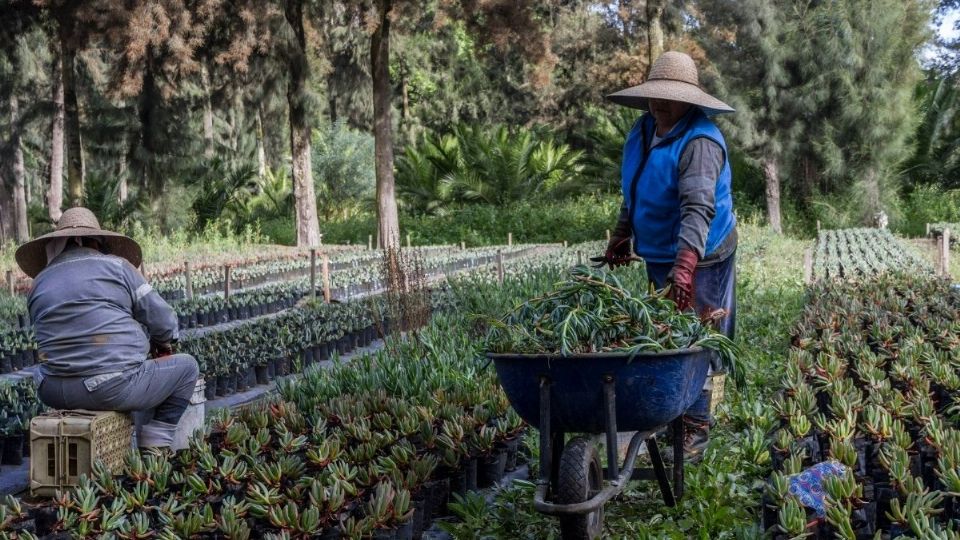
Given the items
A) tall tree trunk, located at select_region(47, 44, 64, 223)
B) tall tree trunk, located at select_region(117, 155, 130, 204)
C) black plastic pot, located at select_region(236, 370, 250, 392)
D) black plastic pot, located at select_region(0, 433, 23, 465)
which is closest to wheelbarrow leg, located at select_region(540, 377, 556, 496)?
black plastic pot, located at select_region(0, 433, 23, 465)

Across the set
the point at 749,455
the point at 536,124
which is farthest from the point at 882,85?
the point at 749,455

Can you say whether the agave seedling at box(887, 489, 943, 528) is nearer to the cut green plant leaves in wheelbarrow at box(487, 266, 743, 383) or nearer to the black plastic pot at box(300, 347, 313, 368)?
the cut green plant leaves in wheelbarrow at box(487, 266, 743, 383)

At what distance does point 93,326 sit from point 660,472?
8.29 ft

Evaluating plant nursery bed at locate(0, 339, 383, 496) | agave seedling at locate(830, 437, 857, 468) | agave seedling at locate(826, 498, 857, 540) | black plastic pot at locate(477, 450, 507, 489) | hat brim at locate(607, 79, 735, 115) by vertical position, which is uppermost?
hat brim at locate(607, 79, 735, 115)

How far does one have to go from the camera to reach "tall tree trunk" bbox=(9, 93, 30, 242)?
28.3 metres

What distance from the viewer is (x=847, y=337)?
640 cm

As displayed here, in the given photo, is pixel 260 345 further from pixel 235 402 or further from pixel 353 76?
pixel 353 76

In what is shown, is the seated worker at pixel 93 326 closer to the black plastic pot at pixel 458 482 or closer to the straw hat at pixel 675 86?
the black plastic pot at pixel 458 482

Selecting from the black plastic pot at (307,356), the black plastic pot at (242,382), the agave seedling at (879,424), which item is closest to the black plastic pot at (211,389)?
the black plastic pot at (242,382)

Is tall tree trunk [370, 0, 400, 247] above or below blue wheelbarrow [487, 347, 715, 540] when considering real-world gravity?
above

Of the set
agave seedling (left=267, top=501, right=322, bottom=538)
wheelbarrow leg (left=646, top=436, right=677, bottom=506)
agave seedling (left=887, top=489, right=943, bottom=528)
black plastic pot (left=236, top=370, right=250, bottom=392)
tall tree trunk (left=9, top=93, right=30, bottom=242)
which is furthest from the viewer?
tall tree trunk (left=9, top=93, right=30, bottom=242)

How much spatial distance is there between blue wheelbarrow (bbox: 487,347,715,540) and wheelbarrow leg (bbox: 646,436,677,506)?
0.38m

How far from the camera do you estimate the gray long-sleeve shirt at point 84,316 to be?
4.41 m

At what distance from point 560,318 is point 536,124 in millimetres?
31870
